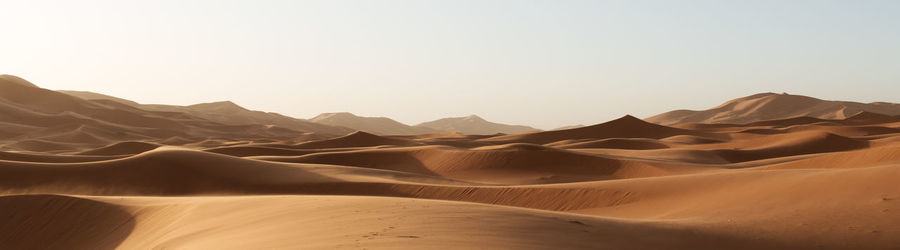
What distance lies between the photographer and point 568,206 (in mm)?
12375

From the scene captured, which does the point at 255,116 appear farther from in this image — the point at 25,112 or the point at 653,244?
the point at 653,244

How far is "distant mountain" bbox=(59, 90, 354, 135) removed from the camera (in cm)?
10794

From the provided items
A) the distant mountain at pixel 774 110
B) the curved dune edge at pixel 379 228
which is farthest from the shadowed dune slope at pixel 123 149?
the distant mountain at pixel 774 110

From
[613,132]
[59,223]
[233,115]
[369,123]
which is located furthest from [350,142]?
[369,123]

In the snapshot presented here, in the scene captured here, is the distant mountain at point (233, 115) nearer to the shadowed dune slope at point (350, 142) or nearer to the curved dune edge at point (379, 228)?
the shadowed dune slope at point (350, 142)

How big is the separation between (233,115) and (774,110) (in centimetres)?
8194

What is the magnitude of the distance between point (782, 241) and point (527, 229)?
6.95 feet

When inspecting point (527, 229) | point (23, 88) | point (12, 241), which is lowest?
point (12, 241)

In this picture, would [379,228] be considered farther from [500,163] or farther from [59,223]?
[500,163]

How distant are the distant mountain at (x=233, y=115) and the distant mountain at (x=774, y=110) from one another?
53621 millimetres

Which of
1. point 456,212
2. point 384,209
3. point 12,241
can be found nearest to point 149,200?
point 12,241

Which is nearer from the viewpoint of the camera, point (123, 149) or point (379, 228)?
point (379, 228)

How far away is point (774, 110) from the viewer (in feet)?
340

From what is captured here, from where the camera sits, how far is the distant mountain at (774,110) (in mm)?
98062
